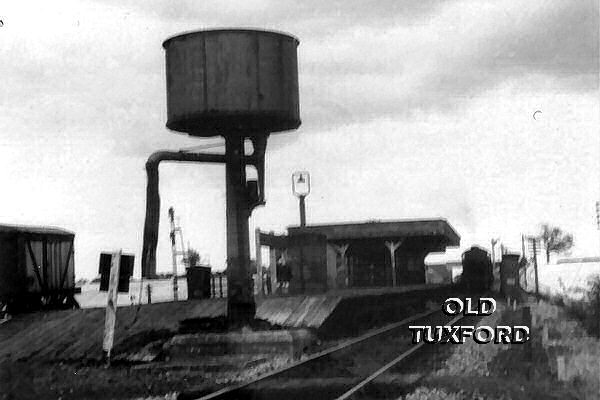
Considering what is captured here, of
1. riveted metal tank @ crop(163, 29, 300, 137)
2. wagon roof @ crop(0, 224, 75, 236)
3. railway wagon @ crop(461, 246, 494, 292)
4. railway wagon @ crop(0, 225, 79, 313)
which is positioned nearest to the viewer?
riveted metal tank @ crop(163, 29, 300, 137)

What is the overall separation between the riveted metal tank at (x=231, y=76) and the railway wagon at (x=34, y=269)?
721 centimetres

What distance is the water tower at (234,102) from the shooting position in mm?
14375

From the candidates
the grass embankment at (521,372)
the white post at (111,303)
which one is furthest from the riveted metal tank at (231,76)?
the grass embankment at (521,372)

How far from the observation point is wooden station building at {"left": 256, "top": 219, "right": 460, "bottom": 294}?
2262cm

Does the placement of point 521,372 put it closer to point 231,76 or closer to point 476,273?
point 231,76

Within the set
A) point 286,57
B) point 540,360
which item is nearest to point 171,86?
point 286,57

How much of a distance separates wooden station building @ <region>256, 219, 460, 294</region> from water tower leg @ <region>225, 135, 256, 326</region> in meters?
3.22

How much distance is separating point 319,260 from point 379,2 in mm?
13171

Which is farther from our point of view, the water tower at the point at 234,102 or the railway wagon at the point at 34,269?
the railway wagon at the point at 34,269

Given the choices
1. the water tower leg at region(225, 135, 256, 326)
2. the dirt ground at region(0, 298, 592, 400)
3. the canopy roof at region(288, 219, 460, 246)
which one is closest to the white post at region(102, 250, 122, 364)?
the dirt ground at region(0, 298, 592, 400)

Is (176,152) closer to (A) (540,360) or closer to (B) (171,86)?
(B) (171,86)

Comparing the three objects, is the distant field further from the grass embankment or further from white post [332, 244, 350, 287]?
white post [332, 244, 350, 287]

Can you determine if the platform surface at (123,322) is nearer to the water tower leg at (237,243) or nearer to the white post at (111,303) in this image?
the water tower leg at (237,243)

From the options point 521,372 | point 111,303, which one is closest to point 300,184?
point 111,303
